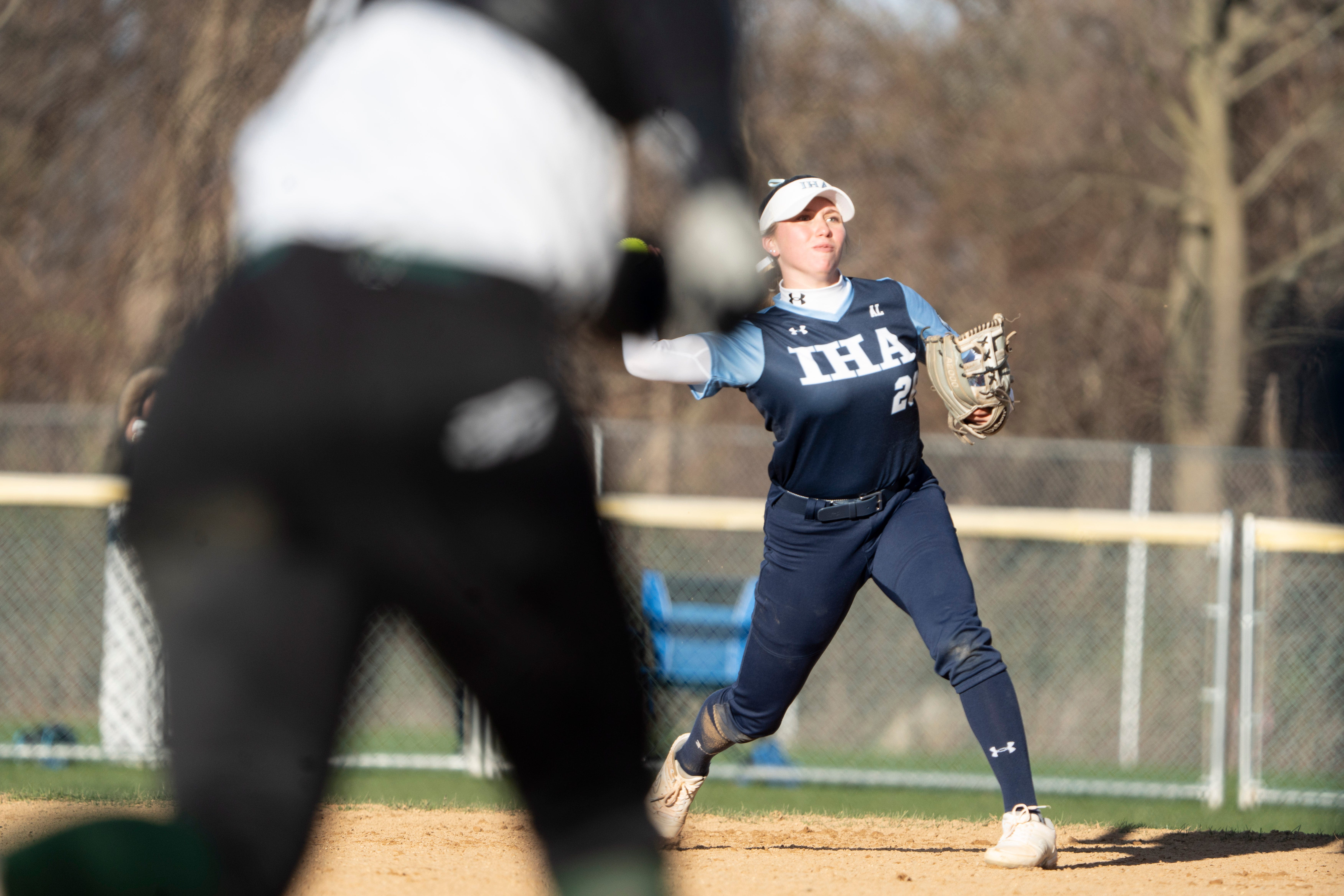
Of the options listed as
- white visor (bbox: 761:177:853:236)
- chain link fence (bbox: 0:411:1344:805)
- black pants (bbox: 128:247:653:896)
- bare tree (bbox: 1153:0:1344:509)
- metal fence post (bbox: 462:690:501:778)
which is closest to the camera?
black pants (bbox: 128:247:653:896)

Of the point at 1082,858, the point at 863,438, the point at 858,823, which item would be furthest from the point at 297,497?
the point at 858,823

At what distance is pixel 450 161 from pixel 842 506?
2873mm

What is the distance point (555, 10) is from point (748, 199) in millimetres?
302

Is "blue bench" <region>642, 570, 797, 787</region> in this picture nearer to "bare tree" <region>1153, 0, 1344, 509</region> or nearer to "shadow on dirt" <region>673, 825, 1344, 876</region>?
"shadow on dirt" <region>673, 825, 1344, 876</region>

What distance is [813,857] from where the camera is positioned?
5.01m

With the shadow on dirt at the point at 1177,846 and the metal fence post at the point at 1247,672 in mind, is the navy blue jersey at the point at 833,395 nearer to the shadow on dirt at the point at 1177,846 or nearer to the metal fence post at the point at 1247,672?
the shadow on dirt at the point at 1177,846

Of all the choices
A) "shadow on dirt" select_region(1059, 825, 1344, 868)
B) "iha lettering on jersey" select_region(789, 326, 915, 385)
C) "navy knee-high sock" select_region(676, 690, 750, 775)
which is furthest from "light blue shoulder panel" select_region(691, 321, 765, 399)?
"shadow on dirt" select_region(1059, 825, 1344, 868)

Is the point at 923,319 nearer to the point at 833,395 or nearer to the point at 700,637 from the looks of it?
the point at 833,395

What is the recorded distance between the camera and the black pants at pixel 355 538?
5.02 feet

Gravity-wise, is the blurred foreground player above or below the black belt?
below

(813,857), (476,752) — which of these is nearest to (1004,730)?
(813,857)

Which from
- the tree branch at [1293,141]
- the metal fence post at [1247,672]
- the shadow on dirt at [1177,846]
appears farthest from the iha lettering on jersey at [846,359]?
the tree branch at [1293,141]

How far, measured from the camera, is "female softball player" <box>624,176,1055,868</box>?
164 inches

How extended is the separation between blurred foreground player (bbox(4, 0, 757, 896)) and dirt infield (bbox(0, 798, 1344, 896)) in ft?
7.72
